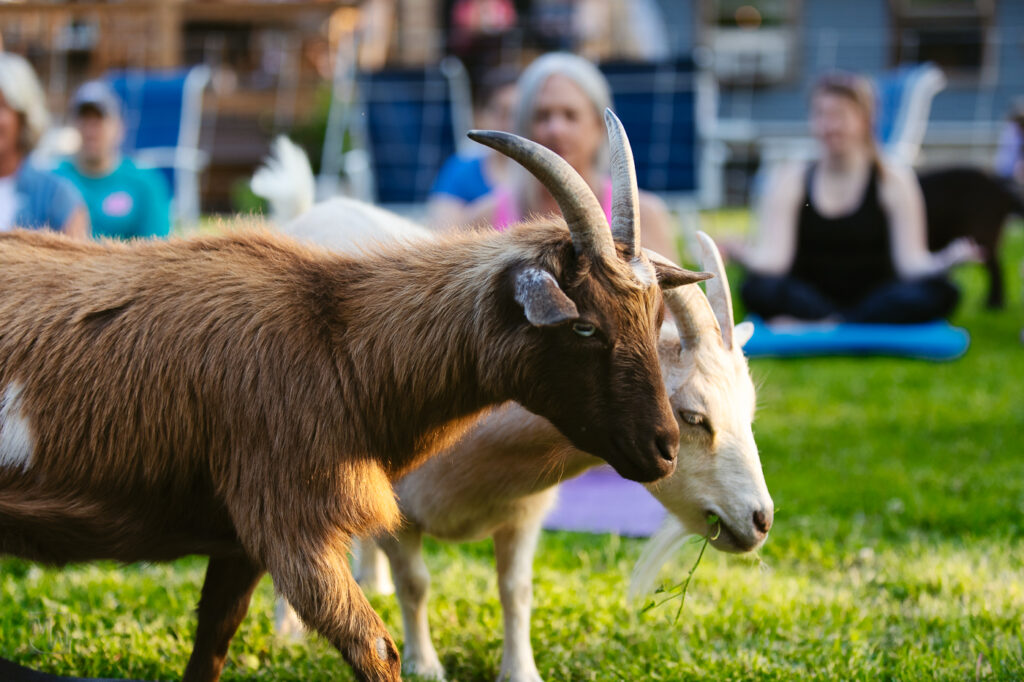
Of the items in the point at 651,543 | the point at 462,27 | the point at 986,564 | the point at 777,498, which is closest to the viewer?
the point at 651,543

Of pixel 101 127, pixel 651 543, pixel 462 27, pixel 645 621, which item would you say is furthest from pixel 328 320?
pixel 462 27

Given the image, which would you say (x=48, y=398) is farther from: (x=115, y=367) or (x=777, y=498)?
(x=777, y=498)

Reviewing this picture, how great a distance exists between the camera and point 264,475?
2.49 meters

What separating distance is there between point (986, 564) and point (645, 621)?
1376 mm

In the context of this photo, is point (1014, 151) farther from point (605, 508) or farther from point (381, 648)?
point (381, 648)

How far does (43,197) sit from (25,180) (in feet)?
0.46

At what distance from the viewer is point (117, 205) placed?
24.8 ft

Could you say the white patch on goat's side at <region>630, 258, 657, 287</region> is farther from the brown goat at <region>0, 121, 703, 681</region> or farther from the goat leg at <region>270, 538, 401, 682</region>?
the goat leg at <region>270, 538, 401, 682</region>

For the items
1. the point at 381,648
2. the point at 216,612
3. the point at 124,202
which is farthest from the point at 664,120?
the point at 381,648

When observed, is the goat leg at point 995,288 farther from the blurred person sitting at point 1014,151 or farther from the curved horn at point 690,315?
the curved horn at point 690,315

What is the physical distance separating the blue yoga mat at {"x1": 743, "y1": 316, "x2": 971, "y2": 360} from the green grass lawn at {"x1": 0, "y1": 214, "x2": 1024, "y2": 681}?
7.81 feet

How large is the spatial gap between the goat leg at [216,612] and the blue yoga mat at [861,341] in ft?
18.6

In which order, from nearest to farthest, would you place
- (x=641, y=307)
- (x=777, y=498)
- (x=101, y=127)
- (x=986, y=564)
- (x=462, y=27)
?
(x=641, y=307), (x=986, y=564), (x=777, y=498), (x=101, y=127), (x=462, y=27)

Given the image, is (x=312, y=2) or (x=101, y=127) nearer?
(x=101, y=127)
